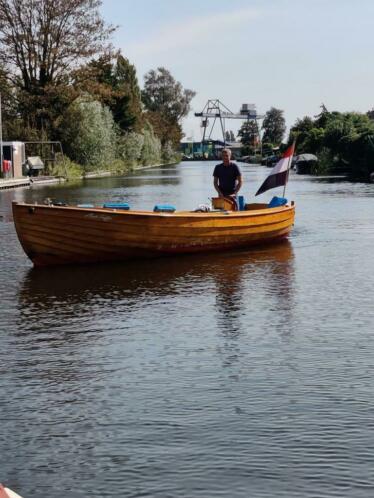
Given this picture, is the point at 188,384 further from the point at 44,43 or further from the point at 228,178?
the point at 44,43

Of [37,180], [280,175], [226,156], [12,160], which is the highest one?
[226,156]

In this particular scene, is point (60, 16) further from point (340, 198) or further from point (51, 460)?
point (51, 460)

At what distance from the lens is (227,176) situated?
18875 mm

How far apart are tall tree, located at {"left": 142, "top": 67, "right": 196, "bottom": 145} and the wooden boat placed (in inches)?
5263

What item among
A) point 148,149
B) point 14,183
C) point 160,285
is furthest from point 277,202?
point 148,149

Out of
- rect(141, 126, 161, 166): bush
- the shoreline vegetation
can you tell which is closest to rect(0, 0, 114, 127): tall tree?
the shoreline vegetation

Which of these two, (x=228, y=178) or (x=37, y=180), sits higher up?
(x=228, y=178)

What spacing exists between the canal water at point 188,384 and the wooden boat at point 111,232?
3.40 feet

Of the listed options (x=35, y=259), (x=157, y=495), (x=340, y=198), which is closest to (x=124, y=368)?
(x=157, y=495)

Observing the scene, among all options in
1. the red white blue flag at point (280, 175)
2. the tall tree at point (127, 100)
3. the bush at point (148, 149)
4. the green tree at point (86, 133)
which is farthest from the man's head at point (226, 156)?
the bush at point (148, 149)

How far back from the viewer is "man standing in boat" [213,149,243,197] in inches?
733

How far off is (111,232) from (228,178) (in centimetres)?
383

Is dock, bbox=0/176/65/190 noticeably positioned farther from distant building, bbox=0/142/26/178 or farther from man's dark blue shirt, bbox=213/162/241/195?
man's dark blue shirt, bbox=213/162/241/195

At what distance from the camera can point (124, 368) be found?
28.5 ft
